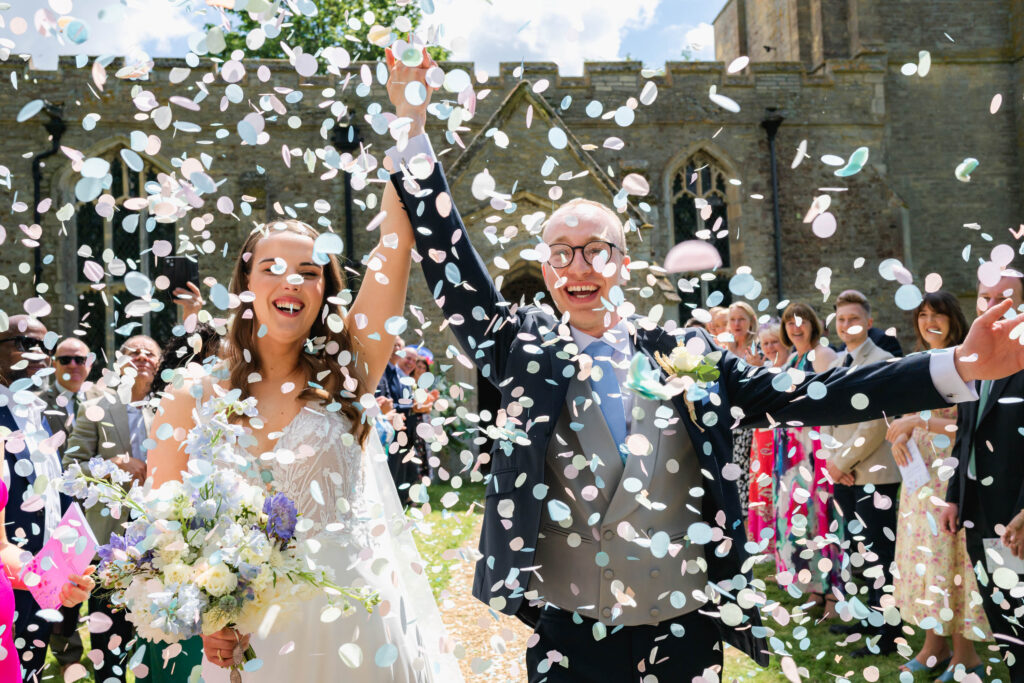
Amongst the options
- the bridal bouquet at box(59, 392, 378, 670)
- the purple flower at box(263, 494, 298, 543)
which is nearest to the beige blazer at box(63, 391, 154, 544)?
the bridal bouquet at box(59, 392, 378, 670)

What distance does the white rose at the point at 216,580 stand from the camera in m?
1.89

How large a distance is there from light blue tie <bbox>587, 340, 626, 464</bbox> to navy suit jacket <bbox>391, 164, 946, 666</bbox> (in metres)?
0.10

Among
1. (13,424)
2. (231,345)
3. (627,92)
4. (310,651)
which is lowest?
(310,651)

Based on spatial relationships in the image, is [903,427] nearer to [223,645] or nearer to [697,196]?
[223,645]

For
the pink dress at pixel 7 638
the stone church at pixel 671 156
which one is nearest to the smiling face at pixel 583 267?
the pink dress at pixel 7 638

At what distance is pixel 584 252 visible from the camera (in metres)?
2.40

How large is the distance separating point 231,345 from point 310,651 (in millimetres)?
1010

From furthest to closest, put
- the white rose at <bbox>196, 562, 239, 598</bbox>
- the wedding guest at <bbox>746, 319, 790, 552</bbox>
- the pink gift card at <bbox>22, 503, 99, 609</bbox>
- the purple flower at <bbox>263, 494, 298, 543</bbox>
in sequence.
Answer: the wedding guest at <bbox>746, 319, 790, 552</bbox> → the pink gift card at <bbox>22, 503, 99, 609</bbox> → the purple flower at <bbox>263, 494, 298, 543</bbox> → the white rose at <bbox>196, 562, 239, 598</bbox>

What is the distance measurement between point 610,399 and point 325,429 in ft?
2.96

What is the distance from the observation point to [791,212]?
17.2 m

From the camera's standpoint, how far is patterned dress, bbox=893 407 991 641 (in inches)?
179

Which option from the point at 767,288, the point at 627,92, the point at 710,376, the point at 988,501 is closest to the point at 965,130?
the point at 767,288

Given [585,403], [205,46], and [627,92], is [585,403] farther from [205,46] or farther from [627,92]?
[627,92]

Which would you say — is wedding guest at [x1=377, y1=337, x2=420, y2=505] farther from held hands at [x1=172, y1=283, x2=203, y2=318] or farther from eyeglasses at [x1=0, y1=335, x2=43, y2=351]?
eyeglasses at [x1=0, y1=335, x2=43, y2=351]
